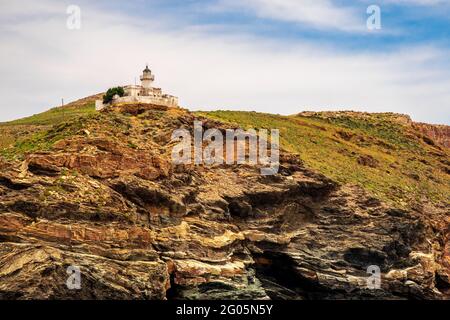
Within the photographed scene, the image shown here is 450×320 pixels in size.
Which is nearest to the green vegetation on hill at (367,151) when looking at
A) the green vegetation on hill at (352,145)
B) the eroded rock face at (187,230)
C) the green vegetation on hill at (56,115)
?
the green vegetation on hill at (352,145)

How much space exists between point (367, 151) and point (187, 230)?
29.0 m

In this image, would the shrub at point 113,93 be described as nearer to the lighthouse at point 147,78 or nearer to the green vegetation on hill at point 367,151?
the lighthouse at point 147,78

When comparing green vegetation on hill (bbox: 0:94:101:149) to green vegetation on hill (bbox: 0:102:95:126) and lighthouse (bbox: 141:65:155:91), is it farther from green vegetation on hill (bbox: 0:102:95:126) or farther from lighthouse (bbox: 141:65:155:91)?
lighthouse (bbox: 141:65:155:91)

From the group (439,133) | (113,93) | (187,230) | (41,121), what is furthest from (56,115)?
(187,230)

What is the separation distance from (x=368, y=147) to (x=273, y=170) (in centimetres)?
2357

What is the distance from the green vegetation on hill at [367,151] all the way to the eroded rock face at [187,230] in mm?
2720

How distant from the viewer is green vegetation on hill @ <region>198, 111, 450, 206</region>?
61469 mm

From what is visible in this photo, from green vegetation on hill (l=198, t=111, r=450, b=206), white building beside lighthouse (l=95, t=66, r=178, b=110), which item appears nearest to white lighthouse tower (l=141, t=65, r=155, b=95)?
white building beside lighthouse (l=95, t=66, r=178, b=110)

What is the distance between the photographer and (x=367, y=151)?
243 feet

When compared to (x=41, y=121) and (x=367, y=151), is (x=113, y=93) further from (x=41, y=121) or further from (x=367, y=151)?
(x=367, y=151)

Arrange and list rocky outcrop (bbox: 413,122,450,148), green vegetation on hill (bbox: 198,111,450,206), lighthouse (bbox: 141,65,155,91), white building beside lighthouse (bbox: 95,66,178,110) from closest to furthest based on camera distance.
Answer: green vegetation on hill (bbox: 198,111,450,206) → white building beside lighthouse (bbox: 95,66,178,110) → lighthouse (bbox: 141,65,155,91) → rocky outcrop (bbox: 413,122,450,148)

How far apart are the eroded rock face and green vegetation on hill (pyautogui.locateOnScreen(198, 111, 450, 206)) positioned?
2720 millimetres

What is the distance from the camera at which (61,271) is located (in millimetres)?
41531
